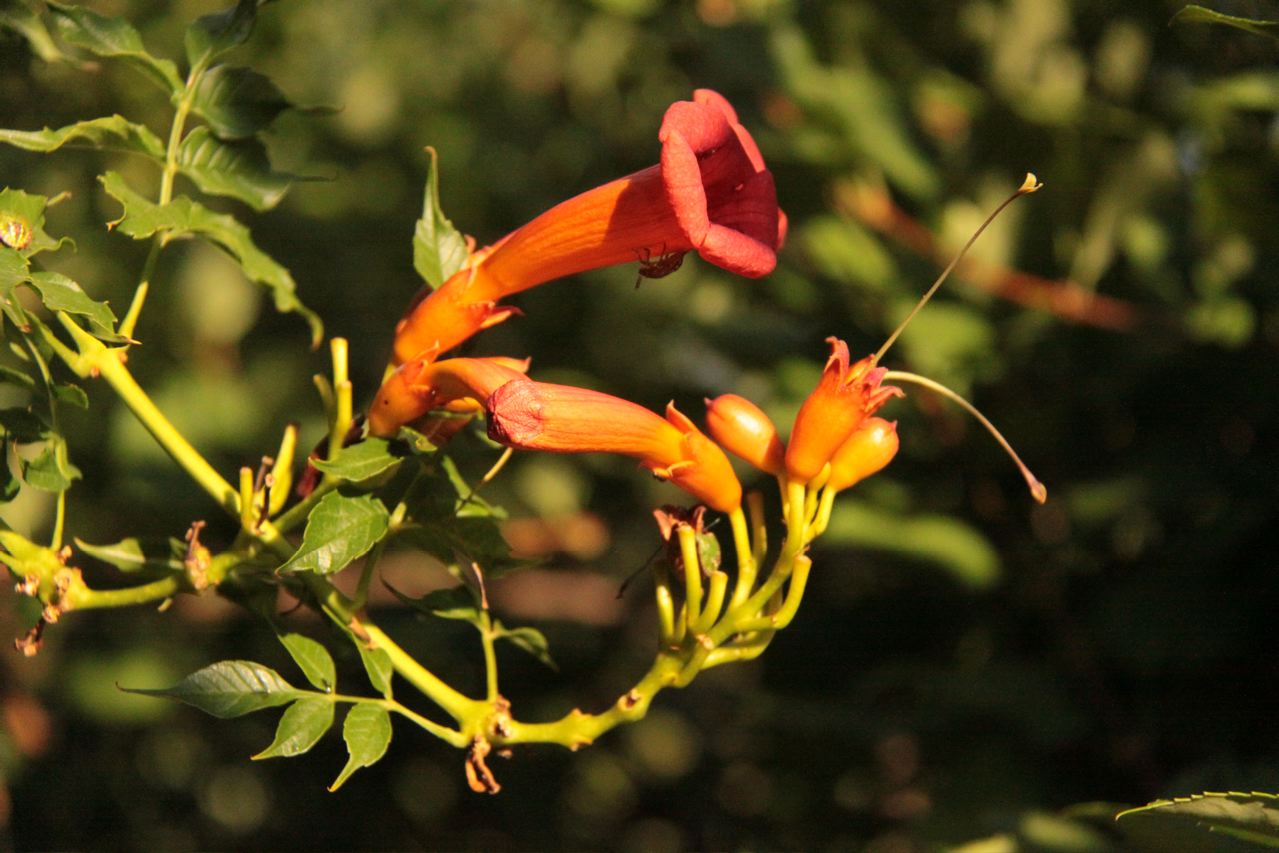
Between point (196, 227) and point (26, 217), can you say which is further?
point (196, 227)

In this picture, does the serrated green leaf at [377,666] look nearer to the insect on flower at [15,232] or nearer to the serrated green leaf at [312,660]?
the serrated green leaf at [312,660]

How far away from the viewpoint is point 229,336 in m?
4.17

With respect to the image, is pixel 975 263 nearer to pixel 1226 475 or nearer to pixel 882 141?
pixel 882 141

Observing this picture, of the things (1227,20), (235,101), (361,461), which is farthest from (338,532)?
(1227,20)

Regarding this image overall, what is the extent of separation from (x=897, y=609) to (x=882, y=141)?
4.04 feet

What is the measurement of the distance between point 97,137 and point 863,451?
3.78 ft

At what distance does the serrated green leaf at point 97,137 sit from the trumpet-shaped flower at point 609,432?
67 cm

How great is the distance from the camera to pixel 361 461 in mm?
1585

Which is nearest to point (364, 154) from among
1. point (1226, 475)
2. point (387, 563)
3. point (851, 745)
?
point (387, 563)

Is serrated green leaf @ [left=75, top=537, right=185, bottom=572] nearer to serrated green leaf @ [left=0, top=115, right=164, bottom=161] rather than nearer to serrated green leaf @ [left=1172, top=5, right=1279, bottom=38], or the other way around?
serrated green leaf @ [left=0, top=115, right=164, bottom=161]

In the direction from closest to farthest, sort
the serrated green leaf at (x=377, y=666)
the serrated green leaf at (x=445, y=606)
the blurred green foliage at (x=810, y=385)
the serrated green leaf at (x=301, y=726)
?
the serrated green leaf at (x=301, y=726) < the serrated green leaf at (x=377, y=666) < the serrated green leaf at (x=445, y=606) < the blurred green foliage at (x=810, y=385)

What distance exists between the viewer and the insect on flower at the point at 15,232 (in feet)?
5.04

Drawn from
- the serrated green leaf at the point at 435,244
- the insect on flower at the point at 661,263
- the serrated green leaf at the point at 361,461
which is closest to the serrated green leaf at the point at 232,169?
the serrated green leaf at the point at 435,244

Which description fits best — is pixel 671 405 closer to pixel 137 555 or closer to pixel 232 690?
pixel 232 690
